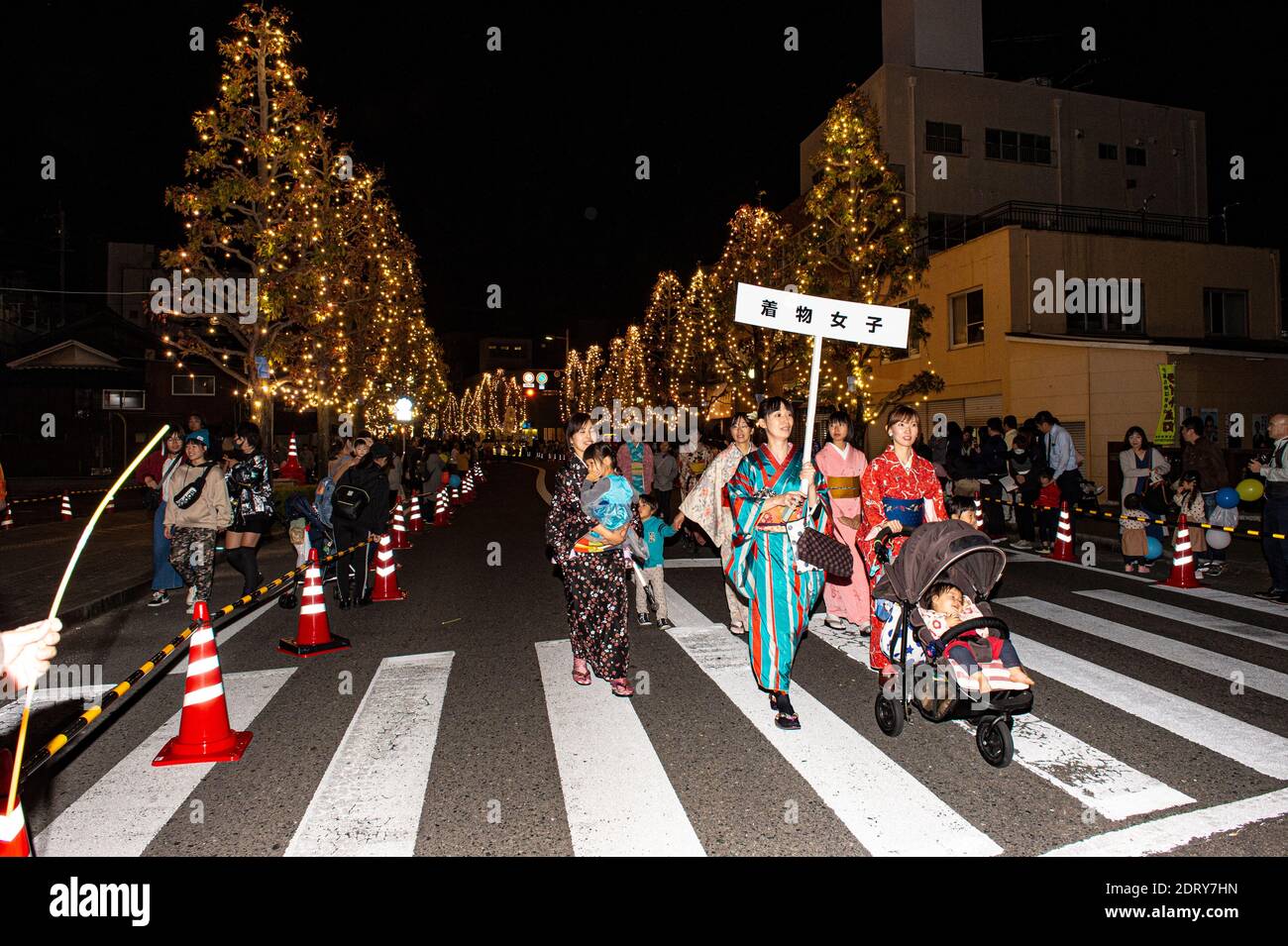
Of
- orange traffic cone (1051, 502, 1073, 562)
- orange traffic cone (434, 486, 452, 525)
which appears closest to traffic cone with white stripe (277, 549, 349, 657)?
orange traffic cone (1051, 502, 1073, 562)

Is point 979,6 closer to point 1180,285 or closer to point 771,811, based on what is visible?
point 1180,285

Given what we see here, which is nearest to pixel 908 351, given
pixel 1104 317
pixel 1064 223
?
pixel 1104 317

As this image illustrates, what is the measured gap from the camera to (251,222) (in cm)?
1894

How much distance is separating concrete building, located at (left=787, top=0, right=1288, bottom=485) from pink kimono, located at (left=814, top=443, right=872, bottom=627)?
573 inches

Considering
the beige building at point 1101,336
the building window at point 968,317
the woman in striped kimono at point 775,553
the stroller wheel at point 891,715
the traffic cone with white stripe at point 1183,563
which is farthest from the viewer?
the building window at point 968,317

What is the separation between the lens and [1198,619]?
8.03m

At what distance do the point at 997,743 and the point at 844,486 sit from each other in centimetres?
372

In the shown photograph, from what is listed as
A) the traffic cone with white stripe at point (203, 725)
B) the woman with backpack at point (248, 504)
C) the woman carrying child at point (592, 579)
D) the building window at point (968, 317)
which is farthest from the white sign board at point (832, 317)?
the building window at point (968, 317)

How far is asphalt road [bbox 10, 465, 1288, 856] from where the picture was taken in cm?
370

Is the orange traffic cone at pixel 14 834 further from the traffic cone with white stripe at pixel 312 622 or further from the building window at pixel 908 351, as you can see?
the building window at pixel 908 351

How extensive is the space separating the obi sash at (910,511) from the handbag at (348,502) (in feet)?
20.0

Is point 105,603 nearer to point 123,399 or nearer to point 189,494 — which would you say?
point 189,494

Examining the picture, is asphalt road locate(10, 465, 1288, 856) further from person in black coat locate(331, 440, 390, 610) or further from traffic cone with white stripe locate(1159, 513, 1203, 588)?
traffic cone with white stripe locate(1159, 513, 1203, 588)

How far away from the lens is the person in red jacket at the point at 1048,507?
42.5 feet
